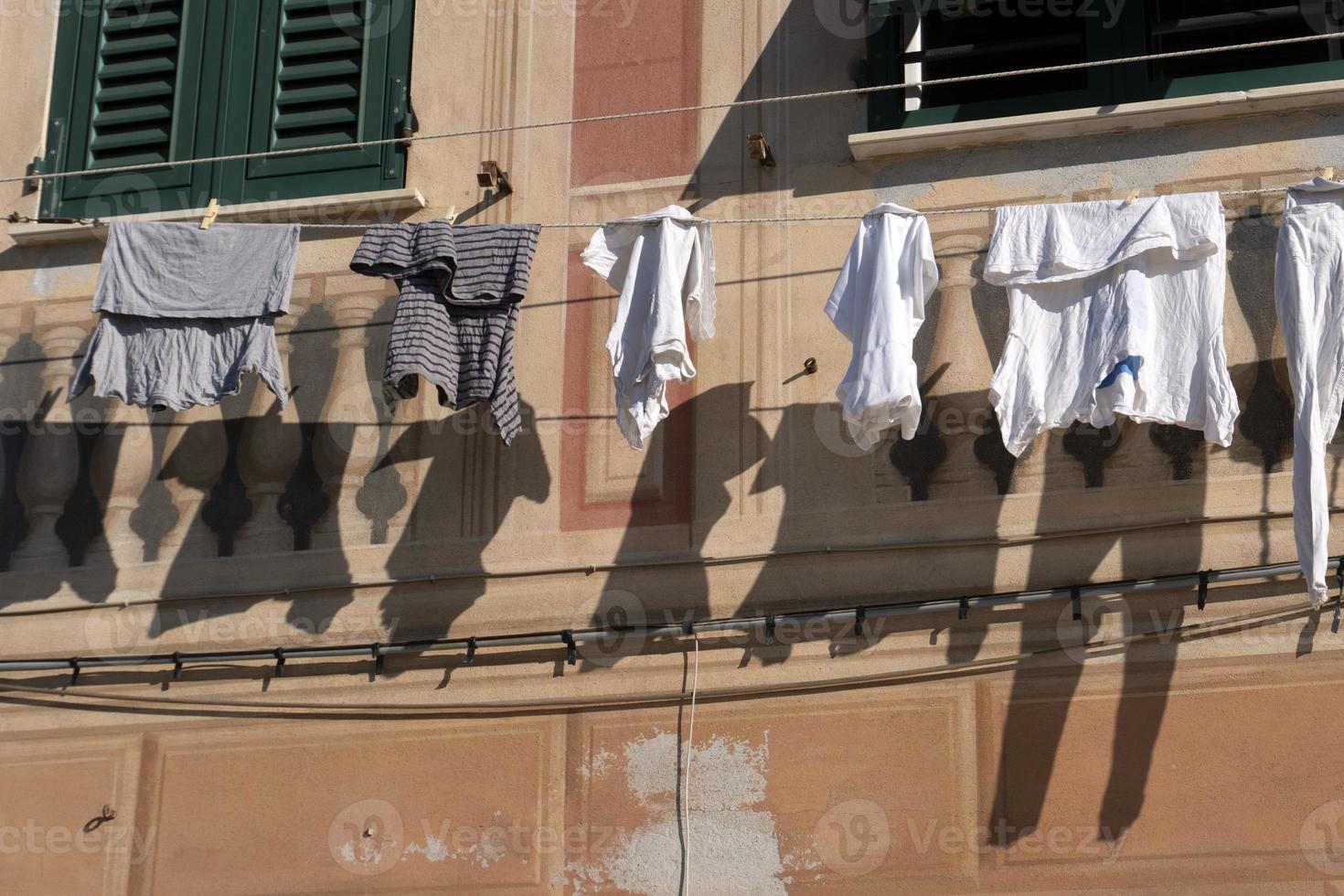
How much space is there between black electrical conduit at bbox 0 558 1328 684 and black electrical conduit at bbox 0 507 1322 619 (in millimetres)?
222

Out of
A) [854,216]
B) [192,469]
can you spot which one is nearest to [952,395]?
[854,216]

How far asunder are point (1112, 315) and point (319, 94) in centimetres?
410

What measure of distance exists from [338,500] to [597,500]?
3.94ft

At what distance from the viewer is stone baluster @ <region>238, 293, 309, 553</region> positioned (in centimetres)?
845

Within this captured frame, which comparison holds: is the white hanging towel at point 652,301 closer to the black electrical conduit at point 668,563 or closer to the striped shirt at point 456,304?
the striped shirt at point 456,304

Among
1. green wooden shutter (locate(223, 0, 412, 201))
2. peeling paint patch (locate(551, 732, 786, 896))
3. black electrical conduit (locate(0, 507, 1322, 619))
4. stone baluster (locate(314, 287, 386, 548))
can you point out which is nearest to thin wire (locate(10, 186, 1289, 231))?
stone baluster (locate(314, 287, 386, 548))

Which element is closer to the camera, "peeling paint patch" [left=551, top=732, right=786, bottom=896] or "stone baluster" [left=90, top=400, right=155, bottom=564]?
"peeling paint patch" [left=551, top=732, right=786, bottom=896]

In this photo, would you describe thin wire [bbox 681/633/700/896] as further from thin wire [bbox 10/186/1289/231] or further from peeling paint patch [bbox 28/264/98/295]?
peeling paint patch [bbox 28/264/98/295]

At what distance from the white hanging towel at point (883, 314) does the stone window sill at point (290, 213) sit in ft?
7.62

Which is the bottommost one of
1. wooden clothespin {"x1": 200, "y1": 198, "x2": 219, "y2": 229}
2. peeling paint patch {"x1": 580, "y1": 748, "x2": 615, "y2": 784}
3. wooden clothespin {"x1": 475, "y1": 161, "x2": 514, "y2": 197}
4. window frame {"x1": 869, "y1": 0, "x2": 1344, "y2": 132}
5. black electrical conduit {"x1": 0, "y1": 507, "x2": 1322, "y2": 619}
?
peeling paint patch {"x1": 580, "y1": 748, "x2": 615, "y2": 784}

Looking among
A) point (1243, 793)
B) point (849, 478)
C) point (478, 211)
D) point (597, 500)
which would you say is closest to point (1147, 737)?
point (1243, 793)

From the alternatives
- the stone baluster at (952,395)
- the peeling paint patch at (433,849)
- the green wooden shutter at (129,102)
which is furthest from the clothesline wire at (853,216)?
the peeling paint patch at (433,849)

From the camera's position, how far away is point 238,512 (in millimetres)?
8523

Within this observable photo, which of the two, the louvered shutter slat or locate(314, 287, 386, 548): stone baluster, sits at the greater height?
the louvered shutter slat
